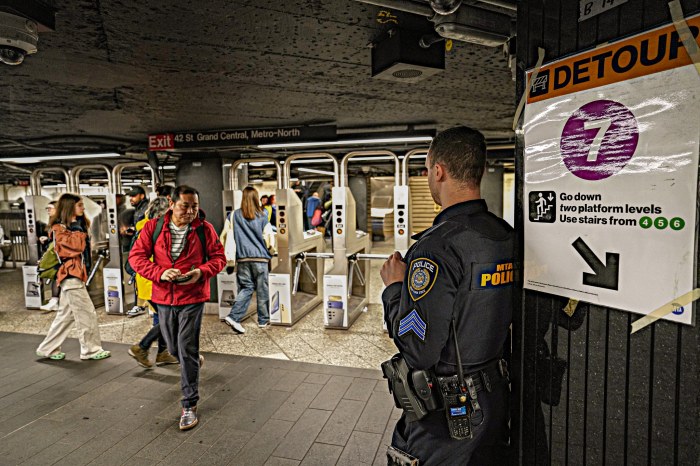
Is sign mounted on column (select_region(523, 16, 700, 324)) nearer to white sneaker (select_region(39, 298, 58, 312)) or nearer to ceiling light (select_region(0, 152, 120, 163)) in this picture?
ceiling light (select_region(0, 152, 120, 163))

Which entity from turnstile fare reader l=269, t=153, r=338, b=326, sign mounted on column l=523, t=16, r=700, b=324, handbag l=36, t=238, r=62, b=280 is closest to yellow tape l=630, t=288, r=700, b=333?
sign mounted on column l=523, t=16, r=700, b=324

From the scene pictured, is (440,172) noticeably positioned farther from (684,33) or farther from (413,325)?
(684,33)

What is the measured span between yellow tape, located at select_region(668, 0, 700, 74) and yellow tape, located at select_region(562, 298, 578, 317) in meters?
0.71

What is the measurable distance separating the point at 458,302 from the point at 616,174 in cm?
63

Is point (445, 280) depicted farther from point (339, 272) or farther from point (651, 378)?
point (339, 272)

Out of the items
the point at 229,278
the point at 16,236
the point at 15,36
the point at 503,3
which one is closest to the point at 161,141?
the point at 229,278

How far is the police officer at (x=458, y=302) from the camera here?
57.1 inches

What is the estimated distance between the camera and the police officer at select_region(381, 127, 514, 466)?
145 centimetres

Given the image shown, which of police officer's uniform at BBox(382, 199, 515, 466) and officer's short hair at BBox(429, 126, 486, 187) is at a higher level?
officer's short hair at BBox(429, 126, 486, 187)

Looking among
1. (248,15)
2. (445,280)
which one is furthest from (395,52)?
(445,280)

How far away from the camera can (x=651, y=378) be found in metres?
1.19

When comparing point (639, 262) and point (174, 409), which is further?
point (174, 409)

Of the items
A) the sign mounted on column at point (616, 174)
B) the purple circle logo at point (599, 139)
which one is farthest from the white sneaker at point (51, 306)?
the purple circle logo at point (599, 139)

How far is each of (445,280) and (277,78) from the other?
8.23ft
